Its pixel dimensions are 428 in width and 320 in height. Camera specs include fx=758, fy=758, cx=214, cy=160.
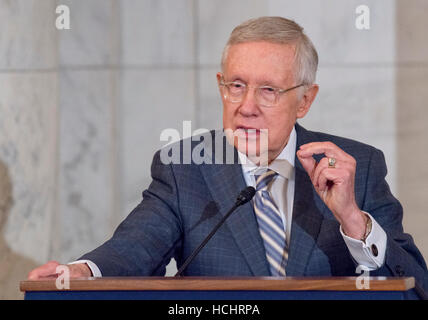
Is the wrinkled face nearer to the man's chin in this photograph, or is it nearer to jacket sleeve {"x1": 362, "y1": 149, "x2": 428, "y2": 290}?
the man's chin

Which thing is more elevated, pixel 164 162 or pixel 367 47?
pixel 367 47

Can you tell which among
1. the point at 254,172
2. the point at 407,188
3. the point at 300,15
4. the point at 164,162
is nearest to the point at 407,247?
the point at 254,172

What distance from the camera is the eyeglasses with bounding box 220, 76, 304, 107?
2543 mm

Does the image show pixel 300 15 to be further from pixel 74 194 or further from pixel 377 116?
pixel 74 194

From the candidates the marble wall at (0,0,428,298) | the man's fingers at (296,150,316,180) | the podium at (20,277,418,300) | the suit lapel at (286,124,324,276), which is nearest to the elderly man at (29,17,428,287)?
the suit lapel at (286,124,324,276)

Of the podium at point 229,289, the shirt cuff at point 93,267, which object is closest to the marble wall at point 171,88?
the shirt cuff at point 93,267

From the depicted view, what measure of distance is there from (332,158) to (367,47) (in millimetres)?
1987

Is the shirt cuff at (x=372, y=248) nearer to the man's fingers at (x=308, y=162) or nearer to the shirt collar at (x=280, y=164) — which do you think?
the man's fingers at (x=308, y=162)

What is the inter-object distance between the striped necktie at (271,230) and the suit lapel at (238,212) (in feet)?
0.14

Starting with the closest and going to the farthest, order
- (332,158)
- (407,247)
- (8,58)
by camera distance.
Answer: (332,158) < (407,247) < (8,58)

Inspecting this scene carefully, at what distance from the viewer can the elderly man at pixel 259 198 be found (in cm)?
242

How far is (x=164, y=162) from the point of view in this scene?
8.77ft

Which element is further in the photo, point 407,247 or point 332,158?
point 407,247

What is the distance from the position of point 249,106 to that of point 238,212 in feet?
1.15
